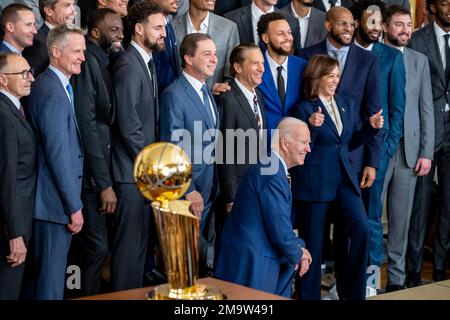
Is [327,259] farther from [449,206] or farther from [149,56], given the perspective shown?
[149,56]

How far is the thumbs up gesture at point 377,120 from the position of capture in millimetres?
5340

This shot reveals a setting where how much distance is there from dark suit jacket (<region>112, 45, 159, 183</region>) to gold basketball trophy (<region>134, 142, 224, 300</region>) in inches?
94.7

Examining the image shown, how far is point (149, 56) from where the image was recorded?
4660 millimetres

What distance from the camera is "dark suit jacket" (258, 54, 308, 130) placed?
516cm

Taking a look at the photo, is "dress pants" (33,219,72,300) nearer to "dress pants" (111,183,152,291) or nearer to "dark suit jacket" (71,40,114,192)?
"dark suit jacket" (71,40,114,192)

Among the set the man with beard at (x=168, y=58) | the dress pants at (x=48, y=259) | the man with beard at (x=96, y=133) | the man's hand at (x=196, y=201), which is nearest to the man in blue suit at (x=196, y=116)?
the man's hand at (x=196, y=201)

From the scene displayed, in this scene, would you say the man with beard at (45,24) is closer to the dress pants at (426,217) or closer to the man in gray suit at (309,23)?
the man in gray suit at (309,23)

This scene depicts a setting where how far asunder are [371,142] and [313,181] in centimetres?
58

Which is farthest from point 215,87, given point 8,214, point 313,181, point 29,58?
point 8,214

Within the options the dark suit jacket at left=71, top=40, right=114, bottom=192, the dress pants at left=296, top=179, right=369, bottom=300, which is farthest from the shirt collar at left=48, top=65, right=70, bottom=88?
the dress pants at left=296, top=179, right=369, bottom=300

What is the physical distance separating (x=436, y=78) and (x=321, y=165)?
1.37m

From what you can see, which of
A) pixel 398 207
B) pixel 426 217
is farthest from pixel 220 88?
pixel 426 217

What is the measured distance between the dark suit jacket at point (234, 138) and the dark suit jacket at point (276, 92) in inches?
10.3
